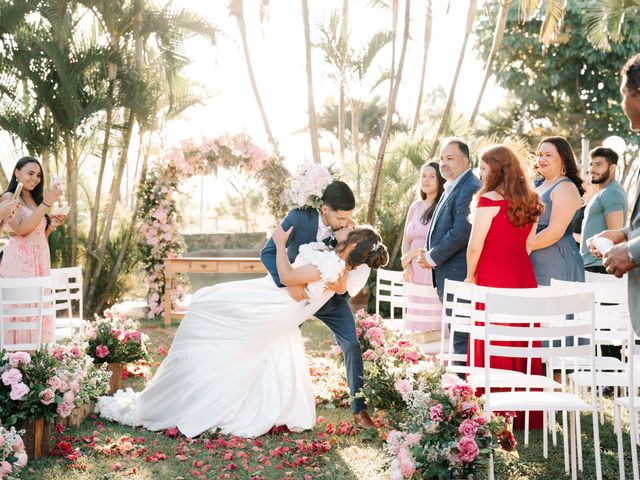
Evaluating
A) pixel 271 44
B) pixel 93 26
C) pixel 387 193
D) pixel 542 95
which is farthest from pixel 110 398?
pixel 542 95

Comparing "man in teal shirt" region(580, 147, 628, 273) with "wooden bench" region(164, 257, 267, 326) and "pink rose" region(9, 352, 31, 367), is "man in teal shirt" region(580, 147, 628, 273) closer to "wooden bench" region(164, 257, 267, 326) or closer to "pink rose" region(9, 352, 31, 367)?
"pink rose" region(9, 352, 31, 367)

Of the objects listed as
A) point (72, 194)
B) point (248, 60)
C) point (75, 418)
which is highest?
point (248, 60)

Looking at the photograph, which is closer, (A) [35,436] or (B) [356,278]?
(A) [35,436]

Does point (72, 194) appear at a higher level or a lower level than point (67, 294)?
higher

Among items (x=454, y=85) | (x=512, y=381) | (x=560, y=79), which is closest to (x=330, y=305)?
(x=512, y=381)

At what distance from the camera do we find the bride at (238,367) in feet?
16.5

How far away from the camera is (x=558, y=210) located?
18.2 ft

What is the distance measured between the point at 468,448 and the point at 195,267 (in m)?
8.05

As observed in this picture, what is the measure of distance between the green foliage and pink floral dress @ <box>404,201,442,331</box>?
1402 centimetres

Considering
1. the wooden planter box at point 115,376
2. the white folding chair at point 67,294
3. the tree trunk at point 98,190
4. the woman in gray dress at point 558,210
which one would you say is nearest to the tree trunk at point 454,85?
the tree trunk at point 98,190

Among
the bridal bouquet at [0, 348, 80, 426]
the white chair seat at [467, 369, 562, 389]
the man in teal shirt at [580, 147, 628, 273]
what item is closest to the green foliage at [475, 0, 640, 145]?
the man in teal shirt at [580, 147, 628, 273]

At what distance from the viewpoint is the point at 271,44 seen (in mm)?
12406

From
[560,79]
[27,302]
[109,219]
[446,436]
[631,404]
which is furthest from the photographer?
[560,79]

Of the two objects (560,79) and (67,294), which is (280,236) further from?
(560,79)
